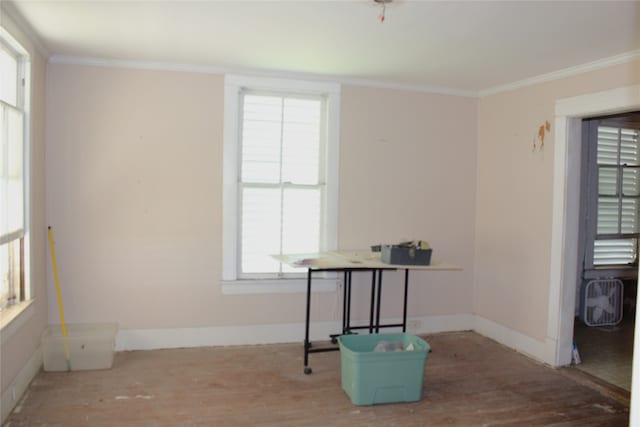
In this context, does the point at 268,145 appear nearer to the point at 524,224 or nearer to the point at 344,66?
the point at 344,66

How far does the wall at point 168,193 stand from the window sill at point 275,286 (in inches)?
2.7

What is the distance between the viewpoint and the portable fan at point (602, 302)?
18.8ft

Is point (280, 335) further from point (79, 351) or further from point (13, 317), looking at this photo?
point (13, 317)

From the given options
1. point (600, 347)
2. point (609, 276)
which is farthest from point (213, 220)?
point (609, 276)

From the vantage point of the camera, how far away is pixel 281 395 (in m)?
3.81

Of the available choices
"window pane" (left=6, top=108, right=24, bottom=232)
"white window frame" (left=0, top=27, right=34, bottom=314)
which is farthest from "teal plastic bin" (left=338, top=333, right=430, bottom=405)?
"window pane" (left=6, top=108, right=24, bottom=232)

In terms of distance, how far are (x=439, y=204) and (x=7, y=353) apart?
4054 mm

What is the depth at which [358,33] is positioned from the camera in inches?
A: 142

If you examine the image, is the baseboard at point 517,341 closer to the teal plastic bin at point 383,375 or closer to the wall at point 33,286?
the teal plastic bin at point 383,375

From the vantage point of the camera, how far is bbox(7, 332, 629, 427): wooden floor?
3.43 metres

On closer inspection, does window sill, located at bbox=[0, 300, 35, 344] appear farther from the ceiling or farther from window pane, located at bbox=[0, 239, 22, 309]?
the ceiling

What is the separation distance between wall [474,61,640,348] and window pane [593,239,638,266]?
134 cm

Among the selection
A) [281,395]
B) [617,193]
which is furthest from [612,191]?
[281,395]

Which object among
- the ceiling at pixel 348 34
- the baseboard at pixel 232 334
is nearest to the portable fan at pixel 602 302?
the baseboard at pixel 232 334
